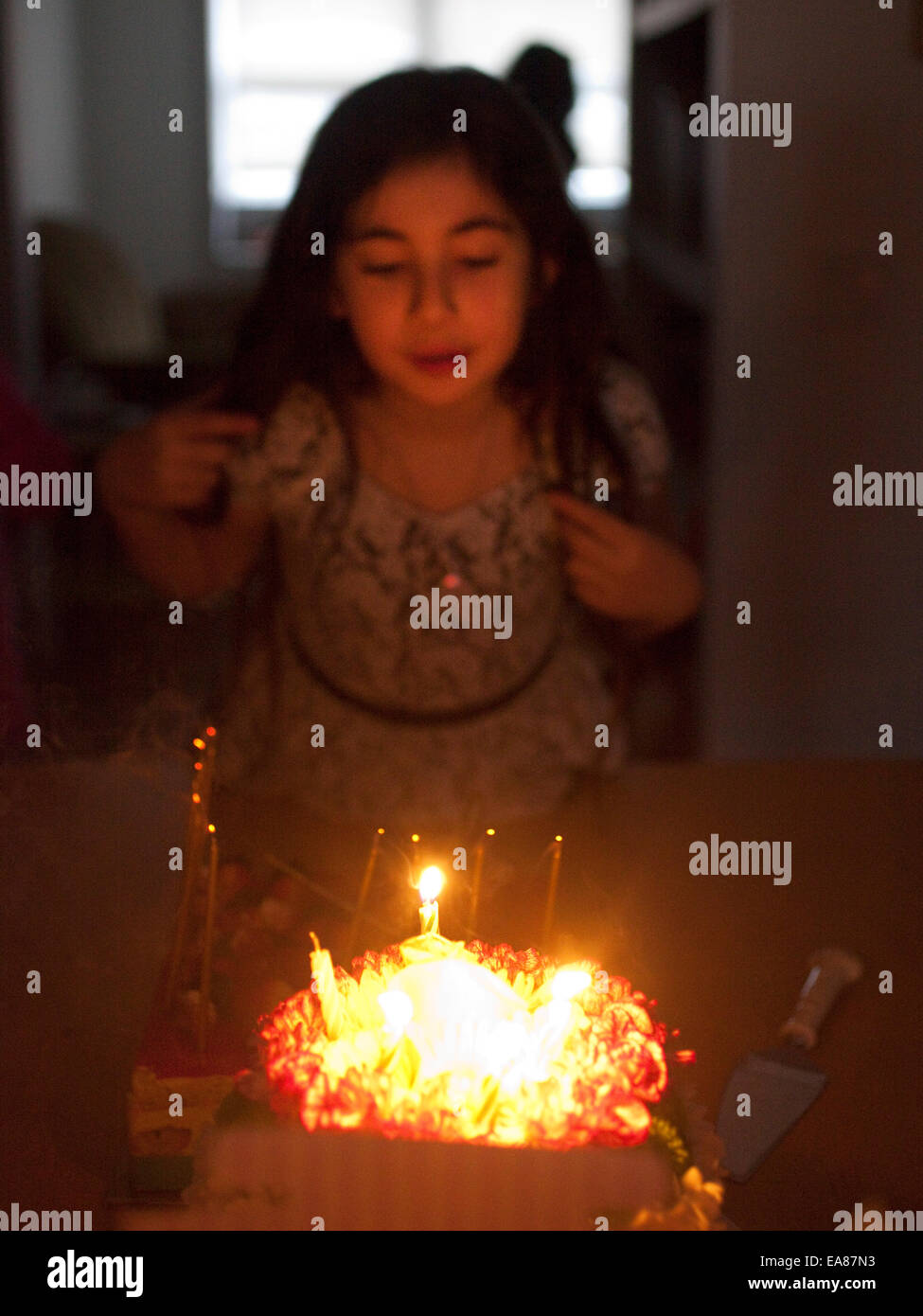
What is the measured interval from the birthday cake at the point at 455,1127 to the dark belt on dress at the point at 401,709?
0.58 metres

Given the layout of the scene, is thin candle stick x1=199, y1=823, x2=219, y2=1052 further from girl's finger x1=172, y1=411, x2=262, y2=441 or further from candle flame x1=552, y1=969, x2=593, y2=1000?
girl's finger x1=172, y1=411, x2=262, y2=441

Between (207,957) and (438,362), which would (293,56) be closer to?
(438,362)

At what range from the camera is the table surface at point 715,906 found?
0.66 meters

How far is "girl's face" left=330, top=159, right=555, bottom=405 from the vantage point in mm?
912

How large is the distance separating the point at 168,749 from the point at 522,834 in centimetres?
32

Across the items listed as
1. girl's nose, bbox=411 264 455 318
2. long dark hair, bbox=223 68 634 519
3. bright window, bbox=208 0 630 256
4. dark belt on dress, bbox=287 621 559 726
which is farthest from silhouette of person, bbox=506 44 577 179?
bright window, bbox=208 0 630 256

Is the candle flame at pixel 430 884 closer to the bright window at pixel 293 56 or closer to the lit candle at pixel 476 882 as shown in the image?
the lit candle at pixel 476 882

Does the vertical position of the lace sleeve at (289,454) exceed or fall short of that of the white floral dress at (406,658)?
it exceeds it

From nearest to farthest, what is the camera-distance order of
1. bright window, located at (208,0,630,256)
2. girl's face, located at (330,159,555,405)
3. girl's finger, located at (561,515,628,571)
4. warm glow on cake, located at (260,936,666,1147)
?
warm glow on cake, located at (260,936,666,1147) → girl's face, located at (330,159,555,405) → girl's finger, located at (561,515,628,571) → bright window, located at (208,0,630,256)

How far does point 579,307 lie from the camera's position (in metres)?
1.02

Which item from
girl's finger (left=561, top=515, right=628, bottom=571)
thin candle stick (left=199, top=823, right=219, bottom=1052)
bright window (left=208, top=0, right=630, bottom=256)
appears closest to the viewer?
thin candle stick (left=199, top=823, right=219, bottom=1052)

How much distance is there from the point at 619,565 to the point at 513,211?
0.90 feet

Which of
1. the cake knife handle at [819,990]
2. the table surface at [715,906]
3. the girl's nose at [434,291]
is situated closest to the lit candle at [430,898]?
the table surface at [715,906]

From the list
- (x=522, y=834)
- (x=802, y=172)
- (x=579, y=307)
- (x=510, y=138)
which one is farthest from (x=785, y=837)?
(x=802, y=172)
